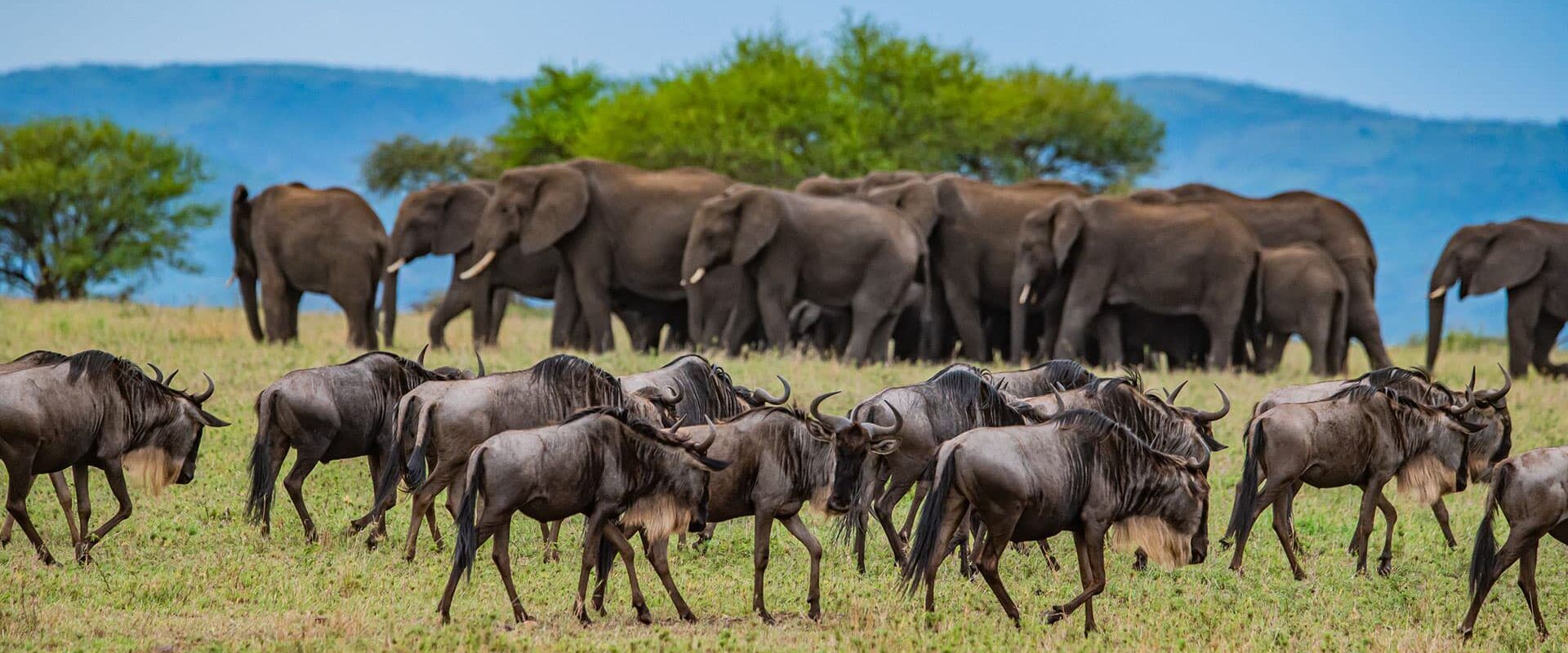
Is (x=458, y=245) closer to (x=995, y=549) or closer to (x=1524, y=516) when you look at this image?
(x=995, y=549)

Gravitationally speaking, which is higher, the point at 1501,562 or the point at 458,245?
the point at 1501,562

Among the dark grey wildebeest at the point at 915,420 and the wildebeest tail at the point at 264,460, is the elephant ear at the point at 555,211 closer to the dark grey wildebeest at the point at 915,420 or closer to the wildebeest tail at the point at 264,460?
the wildebeest tail at the point at 264,460

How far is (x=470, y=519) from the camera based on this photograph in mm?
8977

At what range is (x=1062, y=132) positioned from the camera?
2315 inches

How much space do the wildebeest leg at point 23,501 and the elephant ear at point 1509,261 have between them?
865 inches

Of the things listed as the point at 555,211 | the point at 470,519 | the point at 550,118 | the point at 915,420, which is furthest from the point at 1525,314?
the point at 550,118

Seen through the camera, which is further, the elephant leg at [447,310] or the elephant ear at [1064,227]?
the elephant leg at [447,310]

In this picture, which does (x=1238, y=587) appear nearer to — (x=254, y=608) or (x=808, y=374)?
(x=254, y=608)

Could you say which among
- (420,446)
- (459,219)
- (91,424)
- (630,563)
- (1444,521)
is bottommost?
(459,219)

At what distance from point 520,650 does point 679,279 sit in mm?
16912

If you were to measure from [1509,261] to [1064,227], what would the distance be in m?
7.52

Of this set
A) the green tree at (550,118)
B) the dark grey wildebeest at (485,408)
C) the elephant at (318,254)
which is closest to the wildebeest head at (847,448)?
the dark grey wildebeest at (485,408)

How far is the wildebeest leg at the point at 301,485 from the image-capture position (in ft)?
37.3

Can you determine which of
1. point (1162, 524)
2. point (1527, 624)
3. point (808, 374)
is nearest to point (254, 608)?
point (1162, 524)
